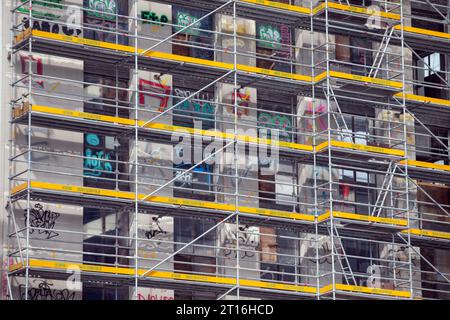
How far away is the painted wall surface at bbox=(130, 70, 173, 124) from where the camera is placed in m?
46.8

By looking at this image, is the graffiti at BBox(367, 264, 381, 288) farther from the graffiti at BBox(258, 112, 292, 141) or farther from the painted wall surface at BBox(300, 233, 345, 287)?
the graffiti at BBox(258, 112, 292, 141)

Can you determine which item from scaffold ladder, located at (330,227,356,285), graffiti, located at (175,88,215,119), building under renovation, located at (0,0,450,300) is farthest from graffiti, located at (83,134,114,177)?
scaffold ladder, located at (330,227,356,285)

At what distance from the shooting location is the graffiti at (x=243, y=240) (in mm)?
46906

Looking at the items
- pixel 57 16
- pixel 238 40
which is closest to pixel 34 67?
pixel 57 16

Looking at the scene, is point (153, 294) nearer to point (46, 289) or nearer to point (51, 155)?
point (46, 289)

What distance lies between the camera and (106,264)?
4453cm

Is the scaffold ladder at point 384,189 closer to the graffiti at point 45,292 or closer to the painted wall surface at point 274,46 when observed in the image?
the painted wall surface at point 274,46

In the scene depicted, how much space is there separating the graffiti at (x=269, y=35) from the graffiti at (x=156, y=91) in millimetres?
3942

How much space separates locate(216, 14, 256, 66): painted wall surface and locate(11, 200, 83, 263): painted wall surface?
7.28 m

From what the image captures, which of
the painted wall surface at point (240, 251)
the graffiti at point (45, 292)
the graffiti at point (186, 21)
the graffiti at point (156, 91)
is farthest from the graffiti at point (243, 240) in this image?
the graffiti at point (186, 21)

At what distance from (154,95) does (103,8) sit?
303 cm
